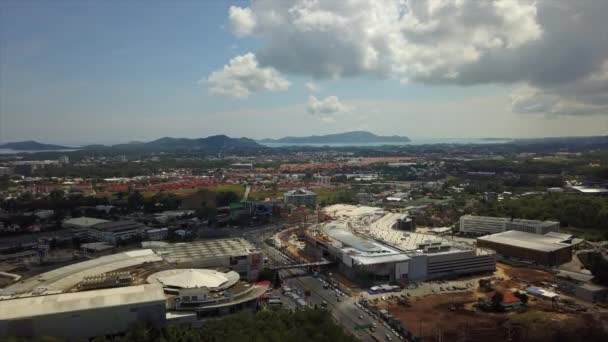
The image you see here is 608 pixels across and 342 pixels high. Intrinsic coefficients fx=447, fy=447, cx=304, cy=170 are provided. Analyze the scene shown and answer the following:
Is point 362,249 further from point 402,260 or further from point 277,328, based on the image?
point 277,328

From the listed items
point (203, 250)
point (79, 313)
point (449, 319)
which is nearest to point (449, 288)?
point (449, 319)

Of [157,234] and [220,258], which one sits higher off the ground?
[220,258]

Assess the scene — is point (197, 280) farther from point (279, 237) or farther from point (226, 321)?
point (279, 237)

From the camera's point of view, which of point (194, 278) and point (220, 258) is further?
point (220, 258)

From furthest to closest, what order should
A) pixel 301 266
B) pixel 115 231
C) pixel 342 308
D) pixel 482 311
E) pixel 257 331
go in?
1. pixel 115 231
2. pixel 301 266
3. pixel 342 308
4. pixel 482 311
5. pixel 257 331

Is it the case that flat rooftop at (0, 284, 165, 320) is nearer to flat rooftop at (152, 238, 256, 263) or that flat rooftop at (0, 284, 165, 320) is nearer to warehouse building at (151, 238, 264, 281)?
warehouse building at (151, 238, 264, 281)

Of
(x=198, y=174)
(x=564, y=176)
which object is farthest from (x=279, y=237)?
(x=564, y=176)

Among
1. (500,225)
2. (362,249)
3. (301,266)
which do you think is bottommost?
(301,266)

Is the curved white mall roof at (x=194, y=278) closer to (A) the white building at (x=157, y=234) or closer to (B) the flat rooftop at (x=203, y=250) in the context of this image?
(B) the flat rooftop at (x=203, y=250)
